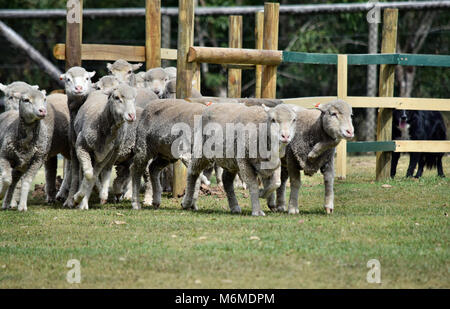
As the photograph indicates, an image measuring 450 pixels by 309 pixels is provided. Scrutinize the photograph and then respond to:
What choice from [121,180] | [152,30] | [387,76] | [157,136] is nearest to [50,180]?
[121,180]

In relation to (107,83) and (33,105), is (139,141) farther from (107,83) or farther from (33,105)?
(107,83)

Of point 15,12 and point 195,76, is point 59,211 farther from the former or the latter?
point 15,12

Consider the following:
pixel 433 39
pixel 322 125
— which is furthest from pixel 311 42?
pixel 322 125

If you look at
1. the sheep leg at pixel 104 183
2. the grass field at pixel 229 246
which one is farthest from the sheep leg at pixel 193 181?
the sheep leg at pixel 104 183

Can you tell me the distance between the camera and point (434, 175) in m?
15.4

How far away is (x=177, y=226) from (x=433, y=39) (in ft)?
47.9

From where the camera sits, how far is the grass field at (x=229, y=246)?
22.9 ft

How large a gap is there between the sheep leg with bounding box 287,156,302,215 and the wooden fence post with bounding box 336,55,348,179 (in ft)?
13.0

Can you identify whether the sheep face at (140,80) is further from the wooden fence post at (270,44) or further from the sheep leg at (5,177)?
the sheep leg at (5,177)

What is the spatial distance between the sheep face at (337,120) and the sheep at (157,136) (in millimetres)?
1911

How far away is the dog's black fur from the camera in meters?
15.2

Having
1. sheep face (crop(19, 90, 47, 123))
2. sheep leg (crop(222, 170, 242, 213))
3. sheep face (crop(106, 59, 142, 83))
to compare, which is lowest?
sheep leg (crop(222, 170, 242, 213))

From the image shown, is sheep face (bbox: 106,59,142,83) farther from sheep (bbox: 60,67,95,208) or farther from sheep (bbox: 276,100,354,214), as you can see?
sheep (bbox: 276,100,354,214)

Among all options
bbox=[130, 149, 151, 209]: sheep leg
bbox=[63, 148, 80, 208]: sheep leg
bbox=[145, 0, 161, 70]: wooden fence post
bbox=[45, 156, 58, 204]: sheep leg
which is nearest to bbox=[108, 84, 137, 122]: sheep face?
bbox=[130, 149, 151, 209]: sheep leg
